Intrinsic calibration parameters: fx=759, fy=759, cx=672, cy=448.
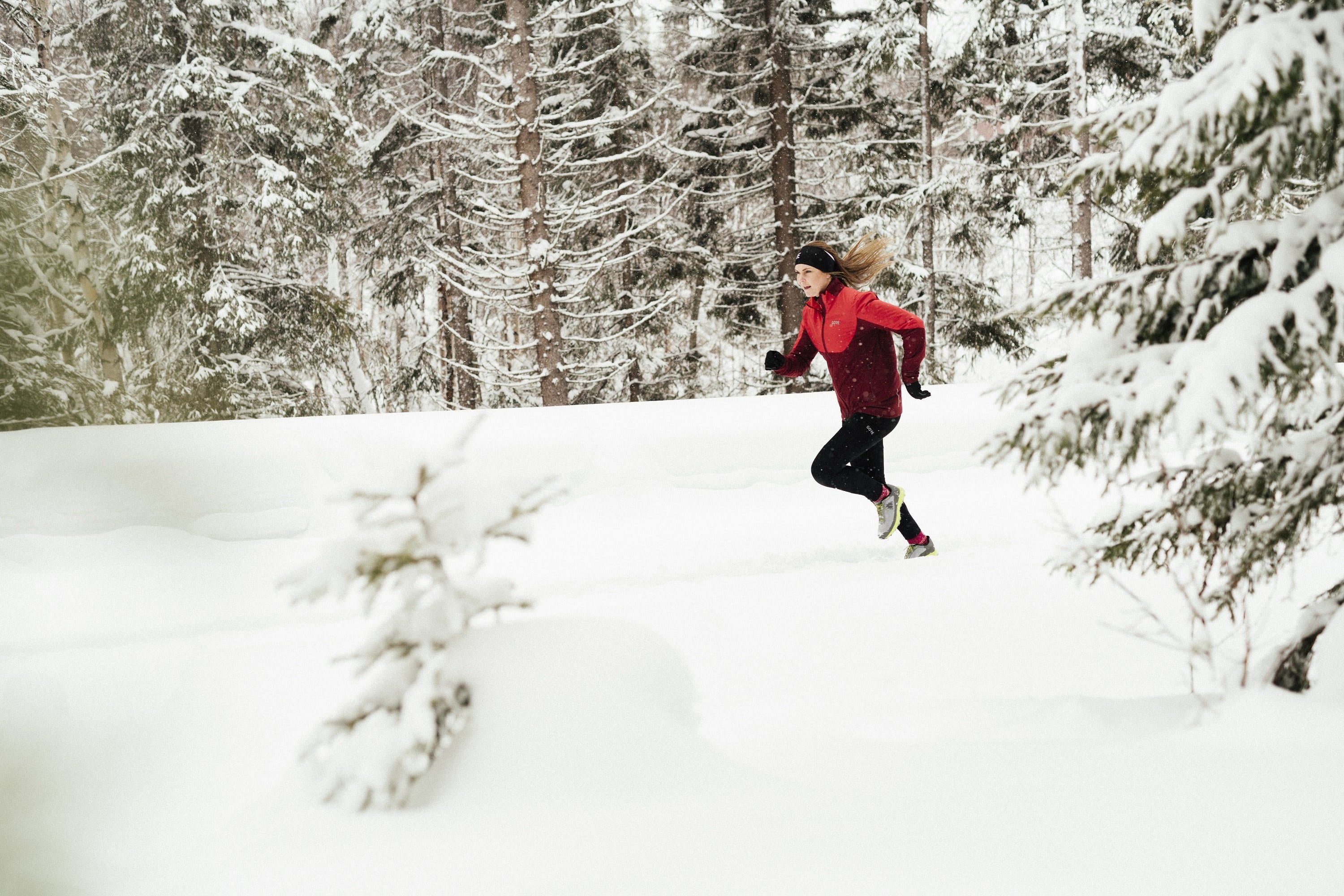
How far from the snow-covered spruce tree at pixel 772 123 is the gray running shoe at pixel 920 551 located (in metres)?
8.92

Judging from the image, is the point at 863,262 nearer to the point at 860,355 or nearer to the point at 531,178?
the point at 860,355

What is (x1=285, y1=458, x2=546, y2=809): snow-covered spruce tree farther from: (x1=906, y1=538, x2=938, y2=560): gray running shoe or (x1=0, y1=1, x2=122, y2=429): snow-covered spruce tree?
(x1=906, y1=538, x2=938, y2=560): gray running shoe

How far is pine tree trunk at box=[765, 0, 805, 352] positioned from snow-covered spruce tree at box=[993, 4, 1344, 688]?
10875mm

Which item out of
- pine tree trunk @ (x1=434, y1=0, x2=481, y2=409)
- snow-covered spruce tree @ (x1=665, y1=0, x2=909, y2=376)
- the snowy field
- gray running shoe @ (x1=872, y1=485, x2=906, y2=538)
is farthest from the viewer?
pine tree trunk @ (x1=434, y1=0, x2=481, y2=409)

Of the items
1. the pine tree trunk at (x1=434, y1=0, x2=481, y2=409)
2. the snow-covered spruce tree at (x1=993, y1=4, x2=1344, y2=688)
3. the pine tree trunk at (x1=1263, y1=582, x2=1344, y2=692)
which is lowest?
the pine tree trunk at (x1=1263, y1=582, x2=1344, y2=692)

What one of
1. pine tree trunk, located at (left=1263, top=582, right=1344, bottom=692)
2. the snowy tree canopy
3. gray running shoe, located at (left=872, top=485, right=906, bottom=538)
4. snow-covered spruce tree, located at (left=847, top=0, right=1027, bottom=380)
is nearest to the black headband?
gray running shoe, located at (left=872, top=485, right=906, bottom=538)

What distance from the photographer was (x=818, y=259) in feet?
14.5

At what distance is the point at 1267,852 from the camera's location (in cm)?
172

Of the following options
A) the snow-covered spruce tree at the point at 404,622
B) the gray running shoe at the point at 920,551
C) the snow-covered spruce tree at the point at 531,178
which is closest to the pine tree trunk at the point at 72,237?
the snow-covered spruce tree at the point at 404,622

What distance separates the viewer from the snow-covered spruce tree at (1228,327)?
1839 mm

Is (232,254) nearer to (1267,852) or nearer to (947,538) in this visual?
(947,538)

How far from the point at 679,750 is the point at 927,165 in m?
14.7

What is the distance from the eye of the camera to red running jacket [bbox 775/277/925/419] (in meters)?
4.39

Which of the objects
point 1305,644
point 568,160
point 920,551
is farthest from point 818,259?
point 568,160
